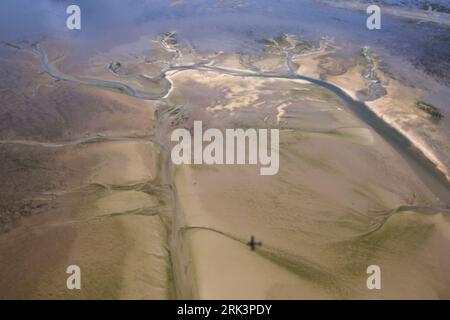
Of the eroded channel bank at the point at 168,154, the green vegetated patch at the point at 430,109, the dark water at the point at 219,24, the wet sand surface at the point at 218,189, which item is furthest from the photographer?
the dark water at the point at 219,24

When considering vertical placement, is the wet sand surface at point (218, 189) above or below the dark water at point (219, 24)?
below

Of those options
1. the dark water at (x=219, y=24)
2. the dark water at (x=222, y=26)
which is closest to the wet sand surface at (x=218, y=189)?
the dark water at (x=222, y=26)

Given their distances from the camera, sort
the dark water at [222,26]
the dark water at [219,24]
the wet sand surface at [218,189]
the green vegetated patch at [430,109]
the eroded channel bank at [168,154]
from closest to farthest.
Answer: the wet sand surface at [218,189], the eroded channel bank at [168,154], the green vegetated patch at [430,109], the dark water at [222,26], the dark water at [219,24]

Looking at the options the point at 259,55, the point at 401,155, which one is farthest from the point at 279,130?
the point at 259,55

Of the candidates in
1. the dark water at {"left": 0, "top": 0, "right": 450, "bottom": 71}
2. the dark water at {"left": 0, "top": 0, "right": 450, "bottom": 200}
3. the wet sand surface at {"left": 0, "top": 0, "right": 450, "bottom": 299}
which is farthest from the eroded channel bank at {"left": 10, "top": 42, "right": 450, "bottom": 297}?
the dark water at {"left": 0, "top": 0, "right": 450, "bottom": 71}

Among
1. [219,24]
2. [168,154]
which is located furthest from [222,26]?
[168,154]

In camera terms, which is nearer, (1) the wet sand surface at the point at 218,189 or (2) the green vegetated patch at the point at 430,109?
(1) the wet sand surface at the point at 218,189

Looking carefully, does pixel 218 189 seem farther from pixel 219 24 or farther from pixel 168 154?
pixel 219 24

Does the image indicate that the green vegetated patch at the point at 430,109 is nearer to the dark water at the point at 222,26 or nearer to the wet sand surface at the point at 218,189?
the wet sand surface at the point at 218,189
